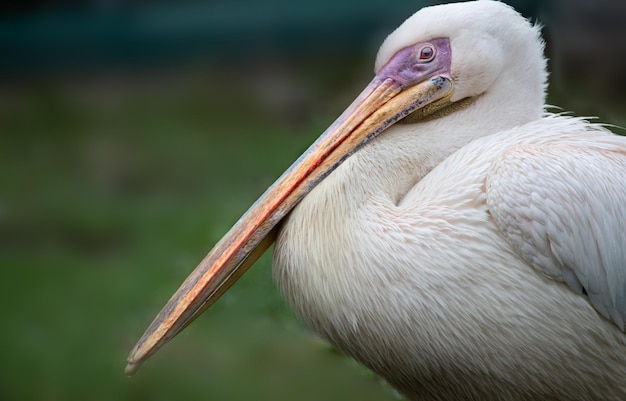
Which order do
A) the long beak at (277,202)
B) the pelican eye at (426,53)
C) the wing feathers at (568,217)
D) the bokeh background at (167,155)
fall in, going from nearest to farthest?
the wing feathers at (568,217), the long beak at (277,202), the pelican eye at (426,53), the bokeh background at (167,155)

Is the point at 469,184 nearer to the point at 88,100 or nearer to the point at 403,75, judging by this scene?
the point at 403,75

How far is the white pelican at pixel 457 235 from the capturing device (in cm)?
275

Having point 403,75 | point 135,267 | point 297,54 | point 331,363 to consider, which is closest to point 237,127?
point 297,54

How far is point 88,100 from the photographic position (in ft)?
33.3

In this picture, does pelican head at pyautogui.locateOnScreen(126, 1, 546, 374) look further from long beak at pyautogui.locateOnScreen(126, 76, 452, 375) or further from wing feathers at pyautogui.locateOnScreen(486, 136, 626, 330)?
wing feathers at pyautogui.locateOnScreen(486, 136, 626, 330)

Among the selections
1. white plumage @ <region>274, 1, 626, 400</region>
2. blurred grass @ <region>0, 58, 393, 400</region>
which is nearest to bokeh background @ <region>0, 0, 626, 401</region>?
blurred grass @ <region>0, 58, 393, 400</region>

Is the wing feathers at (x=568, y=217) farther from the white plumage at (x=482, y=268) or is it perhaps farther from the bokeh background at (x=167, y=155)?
the bokeh background at (x=167, y=155)

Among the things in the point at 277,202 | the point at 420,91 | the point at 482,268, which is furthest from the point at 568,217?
the point at 277,202

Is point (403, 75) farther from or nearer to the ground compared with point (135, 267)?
farther from the ground

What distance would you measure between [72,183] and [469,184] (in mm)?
6220

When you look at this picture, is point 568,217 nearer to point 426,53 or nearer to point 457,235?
point 457,235

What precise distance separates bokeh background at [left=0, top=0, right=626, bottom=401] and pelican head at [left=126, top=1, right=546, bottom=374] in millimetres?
1478

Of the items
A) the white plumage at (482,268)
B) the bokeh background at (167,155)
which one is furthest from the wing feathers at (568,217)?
the bokeh background at (167,155)

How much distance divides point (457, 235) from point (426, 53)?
650mm
